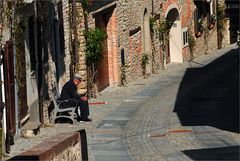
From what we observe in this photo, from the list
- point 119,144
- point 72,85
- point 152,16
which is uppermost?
point 152,16

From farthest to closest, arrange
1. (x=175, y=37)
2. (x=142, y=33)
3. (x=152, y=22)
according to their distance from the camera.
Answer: (x=175, y=37), (x=152, y=22), (x=142, y=33)

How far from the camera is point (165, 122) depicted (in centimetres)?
2003

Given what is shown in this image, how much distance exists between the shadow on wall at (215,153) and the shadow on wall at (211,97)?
2.00 m

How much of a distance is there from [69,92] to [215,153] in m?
5.42

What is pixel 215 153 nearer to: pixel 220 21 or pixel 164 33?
pixel 164 33

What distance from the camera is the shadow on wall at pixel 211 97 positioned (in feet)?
65.0

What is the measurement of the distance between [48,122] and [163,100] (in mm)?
5109

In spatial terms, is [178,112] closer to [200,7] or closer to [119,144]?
[119,144]

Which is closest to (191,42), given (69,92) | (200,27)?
(200,27)

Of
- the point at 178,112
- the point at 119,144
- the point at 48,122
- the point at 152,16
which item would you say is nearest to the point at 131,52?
the point at 152,16

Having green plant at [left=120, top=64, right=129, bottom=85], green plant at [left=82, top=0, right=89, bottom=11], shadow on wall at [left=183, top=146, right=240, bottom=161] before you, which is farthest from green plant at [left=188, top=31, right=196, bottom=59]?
shadow on wall at [left=183, top=146, right=240, bottom=161]

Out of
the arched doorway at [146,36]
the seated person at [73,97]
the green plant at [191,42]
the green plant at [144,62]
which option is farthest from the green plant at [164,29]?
the seated person at [73,97]

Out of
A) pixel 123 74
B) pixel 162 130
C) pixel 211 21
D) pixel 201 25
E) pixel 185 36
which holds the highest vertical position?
pixel 211 21

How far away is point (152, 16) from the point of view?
3173 cm
